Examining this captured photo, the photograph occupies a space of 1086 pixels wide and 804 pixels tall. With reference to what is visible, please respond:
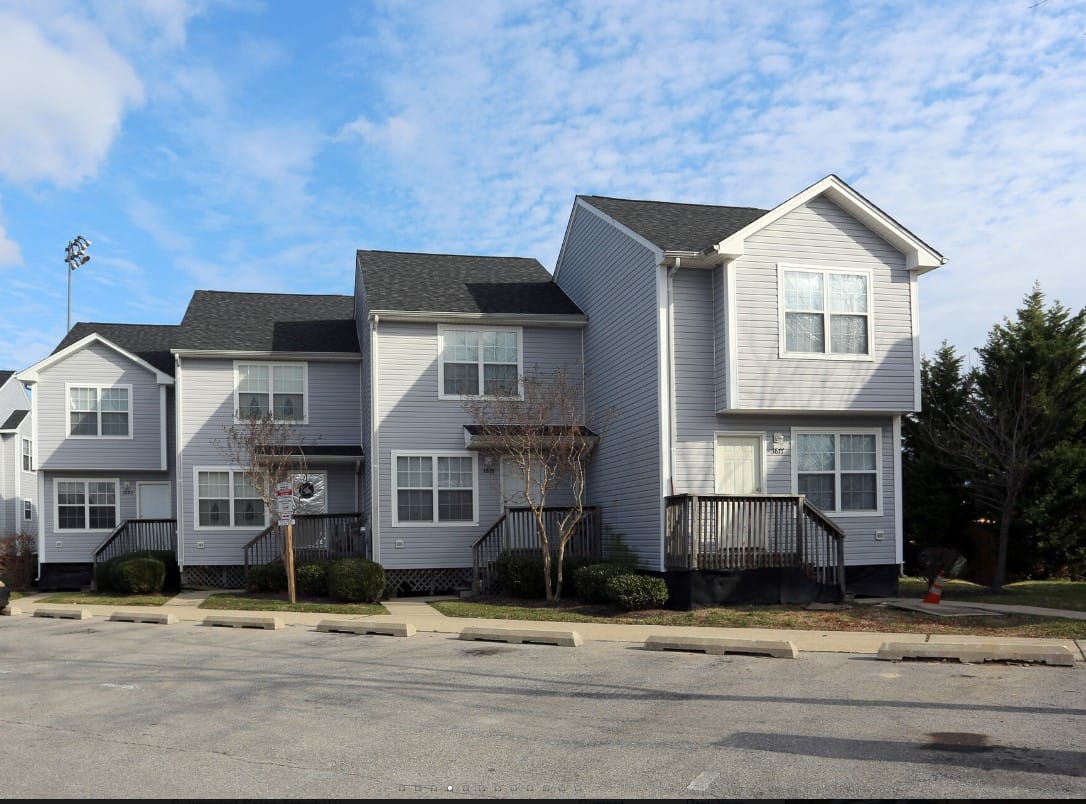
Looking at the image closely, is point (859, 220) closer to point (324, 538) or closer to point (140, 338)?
point (324, 538)

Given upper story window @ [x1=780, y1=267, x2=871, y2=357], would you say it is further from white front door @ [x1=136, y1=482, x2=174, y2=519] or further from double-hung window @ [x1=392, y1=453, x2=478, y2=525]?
white front door @ [x1=136, y1=482, x2=174, y2=519]

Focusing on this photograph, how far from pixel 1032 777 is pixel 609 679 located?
16.8 feet

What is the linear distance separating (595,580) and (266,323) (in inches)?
507

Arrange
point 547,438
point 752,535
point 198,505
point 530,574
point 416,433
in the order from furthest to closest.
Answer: point 198,505 → point 416,433 → point 547,438 → point 530,574 → point 752,535

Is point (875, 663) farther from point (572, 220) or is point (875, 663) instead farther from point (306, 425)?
point (306, 425)

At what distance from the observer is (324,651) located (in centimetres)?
1412

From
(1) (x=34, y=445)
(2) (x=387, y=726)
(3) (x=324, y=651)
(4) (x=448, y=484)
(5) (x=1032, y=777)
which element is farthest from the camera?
(1) (x=34, y=445)

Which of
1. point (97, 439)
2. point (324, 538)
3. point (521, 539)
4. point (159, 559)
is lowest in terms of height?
point (159, 559)

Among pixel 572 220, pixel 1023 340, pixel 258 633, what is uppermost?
pixel 572 220

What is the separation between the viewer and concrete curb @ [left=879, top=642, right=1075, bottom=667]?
11781 millimetres

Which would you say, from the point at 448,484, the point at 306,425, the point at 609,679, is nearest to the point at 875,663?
the point at 609,679

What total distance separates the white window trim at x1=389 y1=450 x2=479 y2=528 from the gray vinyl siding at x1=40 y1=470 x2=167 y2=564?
1003cm

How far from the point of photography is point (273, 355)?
1009 inches

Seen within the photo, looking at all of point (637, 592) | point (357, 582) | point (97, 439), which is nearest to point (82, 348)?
point (97, 439)
